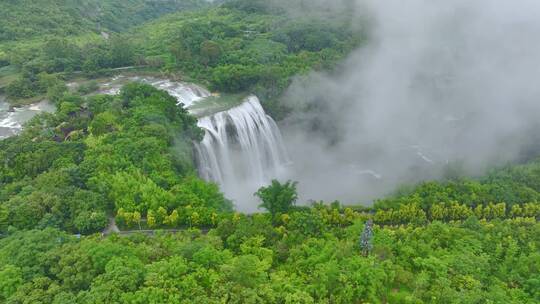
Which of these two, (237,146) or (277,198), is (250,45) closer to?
(237,146)

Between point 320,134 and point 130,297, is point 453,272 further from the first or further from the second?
point 320,134

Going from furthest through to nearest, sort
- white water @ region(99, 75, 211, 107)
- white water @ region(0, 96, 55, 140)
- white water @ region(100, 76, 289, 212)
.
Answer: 1. white water @ region(99, 75, 211, 107)
2. white water @ region(100, 76, 289, 212)
3. white water @ region(0, 96, 55, 140)

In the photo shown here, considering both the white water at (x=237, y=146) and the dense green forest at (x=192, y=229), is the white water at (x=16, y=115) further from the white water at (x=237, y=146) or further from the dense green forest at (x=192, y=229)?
the white water at (x=237, y=146)

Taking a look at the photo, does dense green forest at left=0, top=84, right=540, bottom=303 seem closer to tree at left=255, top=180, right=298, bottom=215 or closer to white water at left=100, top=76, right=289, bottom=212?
tree at left=255, top=180, right=298, bottom=215

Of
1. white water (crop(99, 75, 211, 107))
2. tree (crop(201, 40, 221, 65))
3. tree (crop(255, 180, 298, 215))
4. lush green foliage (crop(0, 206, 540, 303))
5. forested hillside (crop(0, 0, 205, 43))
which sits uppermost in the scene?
forested hillside (crop(0, 0, 205, 43))

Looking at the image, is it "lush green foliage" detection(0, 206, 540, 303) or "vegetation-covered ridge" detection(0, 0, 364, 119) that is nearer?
"lush green foliage" detection(0, 206, 540, 303)

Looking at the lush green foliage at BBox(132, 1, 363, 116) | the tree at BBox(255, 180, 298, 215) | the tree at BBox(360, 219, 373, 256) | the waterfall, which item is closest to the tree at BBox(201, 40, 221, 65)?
the lush green foliage at BBox(132, 1, 363, 116)

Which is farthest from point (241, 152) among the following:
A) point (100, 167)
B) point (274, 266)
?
point (274, 266)
